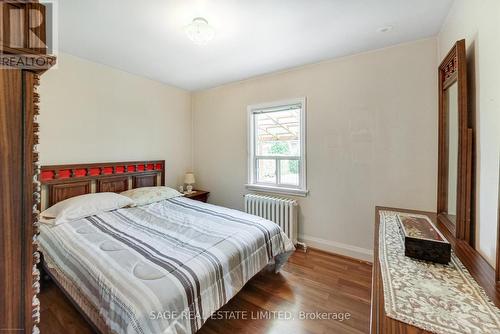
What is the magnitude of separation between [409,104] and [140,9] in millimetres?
2759

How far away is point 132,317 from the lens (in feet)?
3.51

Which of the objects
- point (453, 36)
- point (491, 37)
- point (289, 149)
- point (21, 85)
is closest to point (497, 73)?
point (491, 37)

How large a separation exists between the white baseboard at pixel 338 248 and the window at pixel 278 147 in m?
0.65

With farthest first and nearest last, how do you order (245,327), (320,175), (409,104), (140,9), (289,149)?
(289,149) < (320,175) < (409,104) < (140,9) < (245,327)

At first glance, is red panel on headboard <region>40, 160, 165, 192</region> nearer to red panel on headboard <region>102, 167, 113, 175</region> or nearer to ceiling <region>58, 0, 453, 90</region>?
red panel on headboard <region>102, 167, 113, 175</region>

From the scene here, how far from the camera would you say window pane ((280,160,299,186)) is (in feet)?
10.1

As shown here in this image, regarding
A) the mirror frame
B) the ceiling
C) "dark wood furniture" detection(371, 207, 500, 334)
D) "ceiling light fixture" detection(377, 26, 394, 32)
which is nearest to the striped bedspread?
"dark wood furniture" detection(371, 207, 500, 334)

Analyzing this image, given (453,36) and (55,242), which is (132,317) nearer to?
(55,242)

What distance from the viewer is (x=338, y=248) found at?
8.87 ft

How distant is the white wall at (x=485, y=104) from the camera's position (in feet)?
3.36

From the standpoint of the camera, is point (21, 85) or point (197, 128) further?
point (197, 128)

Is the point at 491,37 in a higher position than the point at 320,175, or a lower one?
A: higher

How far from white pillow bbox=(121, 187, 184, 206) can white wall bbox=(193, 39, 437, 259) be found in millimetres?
1908

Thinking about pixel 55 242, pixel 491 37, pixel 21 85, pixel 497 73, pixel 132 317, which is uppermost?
pixel 491 37
